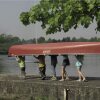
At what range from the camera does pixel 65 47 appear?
2162 cm

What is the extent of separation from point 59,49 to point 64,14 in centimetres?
182

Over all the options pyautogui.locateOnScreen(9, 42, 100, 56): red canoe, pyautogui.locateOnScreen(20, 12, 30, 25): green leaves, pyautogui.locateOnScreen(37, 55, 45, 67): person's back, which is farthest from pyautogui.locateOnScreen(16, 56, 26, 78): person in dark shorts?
pyautogui.locateOnScreen(20, 12, 30, 25): green leaves

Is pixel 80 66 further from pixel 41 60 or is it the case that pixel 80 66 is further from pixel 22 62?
pixel 22 62

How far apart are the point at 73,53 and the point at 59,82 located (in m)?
1.68

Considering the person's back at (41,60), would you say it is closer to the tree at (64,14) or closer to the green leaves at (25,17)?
the tree at (64,14)

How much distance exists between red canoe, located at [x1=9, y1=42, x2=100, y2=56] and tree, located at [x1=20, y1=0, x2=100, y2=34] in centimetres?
95

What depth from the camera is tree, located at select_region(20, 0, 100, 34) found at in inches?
857

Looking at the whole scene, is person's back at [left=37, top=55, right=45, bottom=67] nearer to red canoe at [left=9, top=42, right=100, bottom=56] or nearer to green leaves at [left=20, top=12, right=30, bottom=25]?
red canoe at [left=9, top=42, right=100, bottom=56]

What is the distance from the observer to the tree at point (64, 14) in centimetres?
2177

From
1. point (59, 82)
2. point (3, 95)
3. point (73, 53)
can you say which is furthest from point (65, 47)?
point (3, 95)

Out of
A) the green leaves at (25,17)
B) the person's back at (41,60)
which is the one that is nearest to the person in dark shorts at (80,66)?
the person's back at (41,60)

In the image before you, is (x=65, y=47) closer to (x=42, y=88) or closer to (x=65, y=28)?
(x=65, y=28)

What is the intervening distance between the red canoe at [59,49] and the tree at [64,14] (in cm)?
95

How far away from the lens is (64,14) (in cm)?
2250
